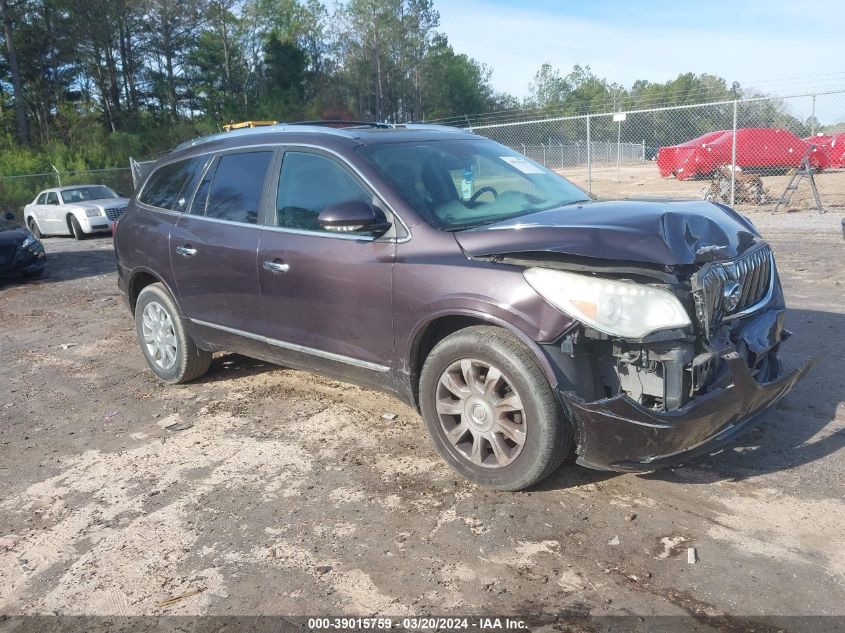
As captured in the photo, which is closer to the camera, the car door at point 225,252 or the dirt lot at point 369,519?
the dirt lot at point 369,519

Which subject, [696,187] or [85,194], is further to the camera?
[696,187]

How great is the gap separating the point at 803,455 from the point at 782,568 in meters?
1.09

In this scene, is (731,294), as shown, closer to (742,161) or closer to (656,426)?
(656,426)

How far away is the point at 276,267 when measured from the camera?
420 centimetres

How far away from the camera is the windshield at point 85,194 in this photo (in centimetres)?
1838

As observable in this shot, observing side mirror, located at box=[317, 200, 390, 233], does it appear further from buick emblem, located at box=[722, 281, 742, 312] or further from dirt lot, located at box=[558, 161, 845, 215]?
dirt lot, located at box=[558, 161, 845, 215]

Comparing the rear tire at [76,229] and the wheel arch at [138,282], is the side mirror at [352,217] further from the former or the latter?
the rear tire at [76,229]

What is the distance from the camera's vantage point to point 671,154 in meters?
22.3

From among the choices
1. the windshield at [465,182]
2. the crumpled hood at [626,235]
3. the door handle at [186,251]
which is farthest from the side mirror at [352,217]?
the door handle at [186,251]

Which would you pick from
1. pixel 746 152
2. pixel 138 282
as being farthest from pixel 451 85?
pixel 138 282

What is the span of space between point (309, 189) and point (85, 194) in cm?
1692

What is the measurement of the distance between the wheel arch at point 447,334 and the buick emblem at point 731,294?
89 centimetres

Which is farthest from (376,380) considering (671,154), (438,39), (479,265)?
(438,39)

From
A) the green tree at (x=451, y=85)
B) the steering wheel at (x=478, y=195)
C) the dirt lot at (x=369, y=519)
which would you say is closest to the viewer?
the dirt lot at (x=369, y=519)
